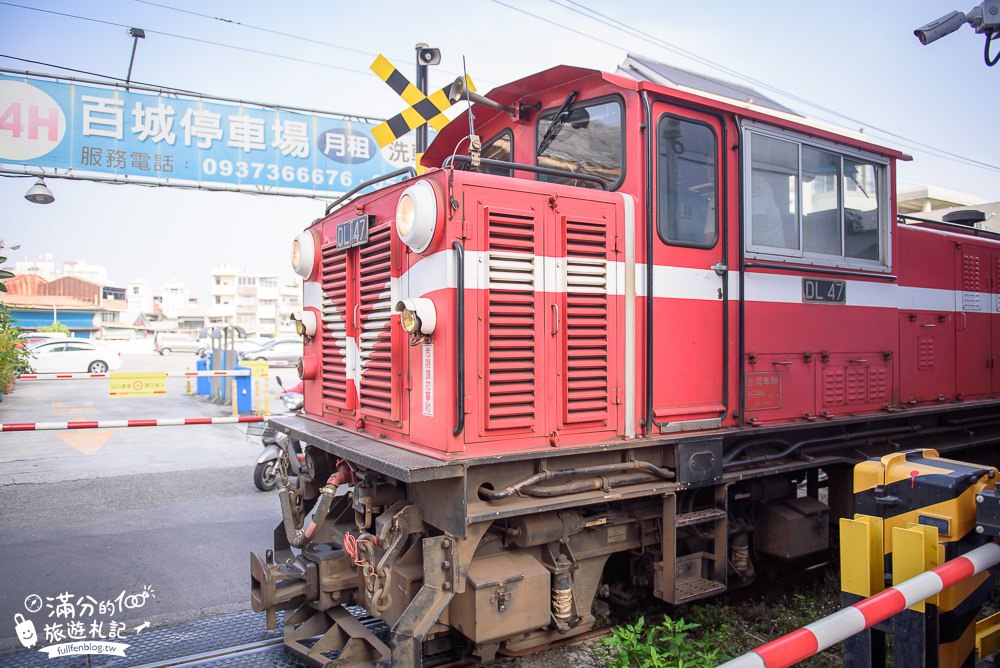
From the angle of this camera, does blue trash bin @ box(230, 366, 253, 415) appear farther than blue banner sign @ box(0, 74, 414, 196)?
Yes

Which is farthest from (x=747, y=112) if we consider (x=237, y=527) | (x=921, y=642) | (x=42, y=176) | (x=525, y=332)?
(x=42, y=176)

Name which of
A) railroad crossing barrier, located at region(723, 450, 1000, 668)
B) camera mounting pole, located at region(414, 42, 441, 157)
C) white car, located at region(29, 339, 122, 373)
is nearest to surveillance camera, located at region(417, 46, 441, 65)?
camera mounting pole, located at region(414, 42, 441, 157)

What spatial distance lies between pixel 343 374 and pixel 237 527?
312 centimetres

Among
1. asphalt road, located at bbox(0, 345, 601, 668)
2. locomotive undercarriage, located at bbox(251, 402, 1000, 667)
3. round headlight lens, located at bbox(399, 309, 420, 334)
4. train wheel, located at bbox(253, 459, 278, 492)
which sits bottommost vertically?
asphalt road, located at bbox(0, 345, 601, 668)

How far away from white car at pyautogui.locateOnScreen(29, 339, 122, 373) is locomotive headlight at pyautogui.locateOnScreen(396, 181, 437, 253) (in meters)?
23.6

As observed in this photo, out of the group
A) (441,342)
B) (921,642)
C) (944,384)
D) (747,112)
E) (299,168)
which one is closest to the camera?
(921,642)

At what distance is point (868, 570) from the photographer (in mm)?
3123

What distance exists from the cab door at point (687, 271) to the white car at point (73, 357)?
2397 centimetres

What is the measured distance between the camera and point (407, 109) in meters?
6.77

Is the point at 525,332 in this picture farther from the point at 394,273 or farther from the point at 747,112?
the point at 747,112

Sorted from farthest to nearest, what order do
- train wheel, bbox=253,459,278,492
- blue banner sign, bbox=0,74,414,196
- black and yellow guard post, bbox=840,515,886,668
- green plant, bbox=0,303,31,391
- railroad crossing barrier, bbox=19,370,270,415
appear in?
green plant, bbox=0,303,31,391 < blue banner sign, bbox=0,74,414,196 < railroad crossing barrier, bbox=19,370,270,415 < train wheel, bbox=253,459,278,492 < black and yellow guard post, bbox=840,515,886,668

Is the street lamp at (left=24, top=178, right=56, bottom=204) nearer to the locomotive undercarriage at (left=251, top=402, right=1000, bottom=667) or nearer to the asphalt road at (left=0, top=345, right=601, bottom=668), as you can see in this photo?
the asphalt road at (left=0, top=345, right=601, bottom=668)

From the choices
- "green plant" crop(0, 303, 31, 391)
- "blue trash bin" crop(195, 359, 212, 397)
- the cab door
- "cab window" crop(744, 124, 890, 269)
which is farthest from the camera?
"blue trash bin" crop(195, 359, 212, 397)

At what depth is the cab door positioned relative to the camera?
13.5ft
